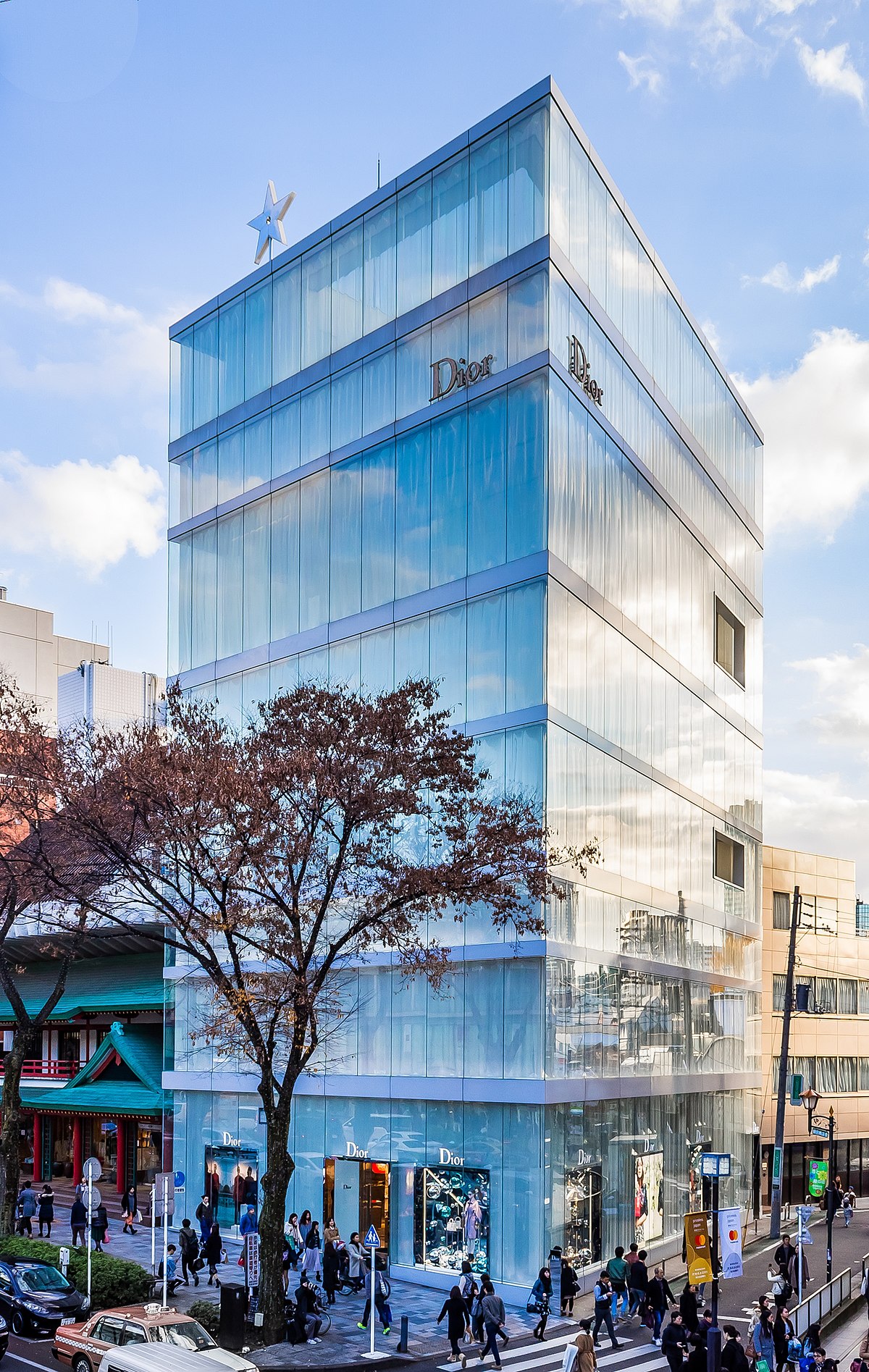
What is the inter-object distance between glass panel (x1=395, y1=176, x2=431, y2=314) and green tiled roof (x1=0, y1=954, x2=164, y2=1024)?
26893 mm

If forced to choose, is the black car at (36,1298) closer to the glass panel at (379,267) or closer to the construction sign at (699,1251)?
the construction sign at (699,1251)

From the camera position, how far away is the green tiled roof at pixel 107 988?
5006cm

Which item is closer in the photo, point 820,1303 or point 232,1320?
point 232,1320

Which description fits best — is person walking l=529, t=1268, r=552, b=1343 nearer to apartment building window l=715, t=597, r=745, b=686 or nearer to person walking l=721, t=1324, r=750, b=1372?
person walking l=721, t=1324, r=750, b=1372

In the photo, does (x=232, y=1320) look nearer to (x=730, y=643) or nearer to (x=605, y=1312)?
(x=605, y=1312)

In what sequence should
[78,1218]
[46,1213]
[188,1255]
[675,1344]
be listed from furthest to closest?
[46,1213] < [78,1218] < [188,1255] < [675,1344]

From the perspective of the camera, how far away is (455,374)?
1521 inches

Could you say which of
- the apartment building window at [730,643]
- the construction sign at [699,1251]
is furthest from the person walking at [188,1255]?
the apartment building window at [730,643]

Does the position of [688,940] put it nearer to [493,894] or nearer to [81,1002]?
[493,894]

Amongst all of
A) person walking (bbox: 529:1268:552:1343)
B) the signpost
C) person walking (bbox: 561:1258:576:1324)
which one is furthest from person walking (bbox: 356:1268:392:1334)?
person walking (bbox: 561:1258:576:1324)

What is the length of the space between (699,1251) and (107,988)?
3569 centimetres

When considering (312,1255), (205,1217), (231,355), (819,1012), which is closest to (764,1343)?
(312,1255)

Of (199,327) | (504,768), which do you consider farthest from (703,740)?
(199,327)

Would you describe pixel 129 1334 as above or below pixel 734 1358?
above
